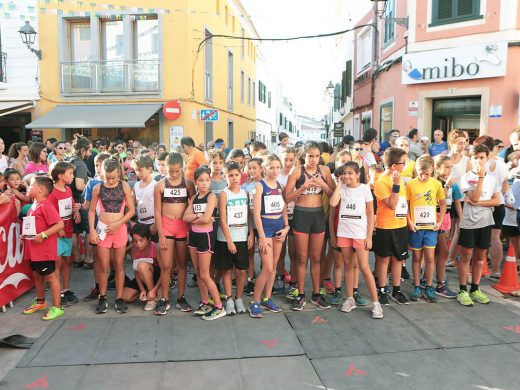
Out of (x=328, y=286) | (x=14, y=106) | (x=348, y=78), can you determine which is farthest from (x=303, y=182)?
(x=348, y=78)

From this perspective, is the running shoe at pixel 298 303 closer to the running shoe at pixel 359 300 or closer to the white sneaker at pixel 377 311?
the running shoe at pixel 359 300

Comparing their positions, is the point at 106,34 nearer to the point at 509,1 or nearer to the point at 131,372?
the point at 509,1

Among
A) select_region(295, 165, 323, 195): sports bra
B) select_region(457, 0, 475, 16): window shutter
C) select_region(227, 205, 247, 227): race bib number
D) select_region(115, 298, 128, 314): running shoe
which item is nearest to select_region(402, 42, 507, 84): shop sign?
select_region(457, 0, 475, 16): window shutter

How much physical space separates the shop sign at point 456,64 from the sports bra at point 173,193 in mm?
8860

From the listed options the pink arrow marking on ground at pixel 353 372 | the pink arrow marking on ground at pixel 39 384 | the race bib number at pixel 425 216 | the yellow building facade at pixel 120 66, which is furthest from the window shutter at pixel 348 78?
the pink arrow marking on ground at pixel 39 384

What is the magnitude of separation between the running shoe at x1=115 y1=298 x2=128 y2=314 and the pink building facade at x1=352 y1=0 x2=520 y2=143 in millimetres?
9488

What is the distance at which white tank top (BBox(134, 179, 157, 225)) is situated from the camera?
17.7 ft

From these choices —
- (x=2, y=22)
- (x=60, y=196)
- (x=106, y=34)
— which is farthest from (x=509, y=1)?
(x=2, y=22)

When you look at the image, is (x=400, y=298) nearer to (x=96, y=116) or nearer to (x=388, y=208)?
(x=388, y=208)

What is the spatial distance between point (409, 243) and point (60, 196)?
4.10 metres

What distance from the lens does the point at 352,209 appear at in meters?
4.93

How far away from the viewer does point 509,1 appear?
10.3m

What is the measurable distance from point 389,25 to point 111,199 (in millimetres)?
12106

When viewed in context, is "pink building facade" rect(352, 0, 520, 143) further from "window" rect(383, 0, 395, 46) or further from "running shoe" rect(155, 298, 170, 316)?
"running shoe" rect(155, 298, 170, 316)
